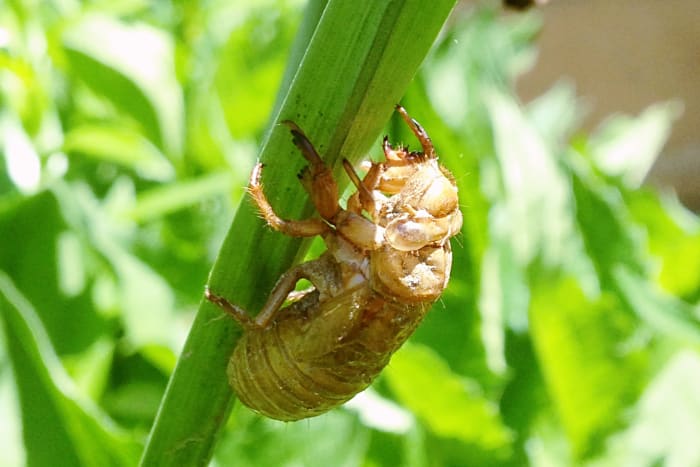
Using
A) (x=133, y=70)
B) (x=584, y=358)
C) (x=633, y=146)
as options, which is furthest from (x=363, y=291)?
(x=633, y=146)

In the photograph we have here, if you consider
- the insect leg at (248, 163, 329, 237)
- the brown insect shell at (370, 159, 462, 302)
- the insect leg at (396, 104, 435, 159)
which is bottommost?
the brown insect shell at (370, 159, 462, 302)

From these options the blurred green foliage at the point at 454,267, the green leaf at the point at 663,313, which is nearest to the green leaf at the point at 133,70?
the blurred green foliage at the point at 454,267

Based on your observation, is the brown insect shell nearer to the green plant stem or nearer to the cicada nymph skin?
the cicada nymph skin

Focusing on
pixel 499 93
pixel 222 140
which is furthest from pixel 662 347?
pixel 222 140

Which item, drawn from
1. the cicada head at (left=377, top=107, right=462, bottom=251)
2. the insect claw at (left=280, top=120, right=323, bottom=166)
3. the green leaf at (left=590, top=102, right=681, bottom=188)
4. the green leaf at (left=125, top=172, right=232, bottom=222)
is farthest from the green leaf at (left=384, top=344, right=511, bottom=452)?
the green leaf at (left=590, top=102, right=681, bottom=188)

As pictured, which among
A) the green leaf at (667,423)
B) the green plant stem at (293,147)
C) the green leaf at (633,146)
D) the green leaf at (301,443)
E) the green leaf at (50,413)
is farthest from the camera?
the green leaf at (633,146)

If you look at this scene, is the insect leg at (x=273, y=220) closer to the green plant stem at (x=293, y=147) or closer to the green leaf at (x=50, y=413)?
the green plant stem at (x=293, y=147)
